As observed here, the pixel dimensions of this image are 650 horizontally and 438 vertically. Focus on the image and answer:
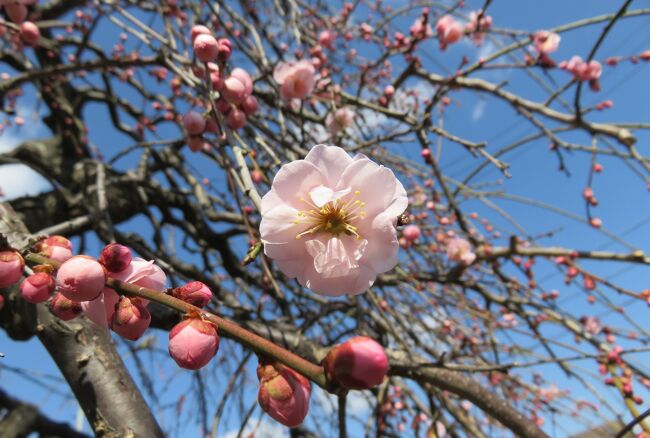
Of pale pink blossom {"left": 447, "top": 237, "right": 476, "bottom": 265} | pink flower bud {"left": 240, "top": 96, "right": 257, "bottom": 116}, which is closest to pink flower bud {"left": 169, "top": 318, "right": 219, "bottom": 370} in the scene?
pink flower bud {"left": 240, "top": 96, "right": 257, "bottom": 116}

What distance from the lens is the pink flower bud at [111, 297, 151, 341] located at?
0.50 meters

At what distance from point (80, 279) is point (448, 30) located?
2073 millimetres

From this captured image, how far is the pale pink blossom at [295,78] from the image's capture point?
1340 mm

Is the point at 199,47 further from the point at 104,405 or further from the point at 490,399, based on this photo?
the point at 490,399

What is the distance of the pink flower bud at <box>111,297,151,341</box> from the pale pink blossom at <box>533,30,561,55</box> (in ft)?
6.29

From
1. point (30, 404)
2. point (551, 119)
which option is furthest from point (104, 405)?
point (551, 119)

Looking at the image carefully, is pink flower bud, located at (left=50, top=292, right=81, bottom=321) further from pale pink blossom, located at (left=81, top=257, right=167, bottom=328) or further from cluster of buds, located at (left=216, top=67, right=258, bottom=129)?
cluster of buds, located at (left=216, top=67, right=258, bottom=129)

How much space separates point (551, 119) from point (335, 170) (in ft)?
4.60

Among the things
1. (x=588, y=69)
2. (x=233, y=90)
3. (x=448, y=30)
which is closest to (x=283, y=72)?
(x=233, y=90)

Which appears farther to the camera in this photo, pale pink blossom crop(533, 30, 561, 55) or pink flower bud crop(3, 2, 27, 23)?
pale pink blossom crop(533, 30, 561, 55)

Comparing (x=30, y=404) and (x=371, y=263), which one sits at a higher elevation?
(x=371, y=263)

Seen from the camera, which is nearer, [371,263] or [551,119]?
[371,263]

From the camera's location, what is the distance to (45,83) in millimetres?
2570

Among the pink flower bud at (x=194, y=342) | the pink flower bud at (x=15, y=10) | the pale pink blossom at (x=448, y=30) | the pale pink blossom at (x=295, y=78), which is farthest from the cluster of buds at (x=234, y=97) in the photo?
the pale pink blossom at (x=448, y=30)
